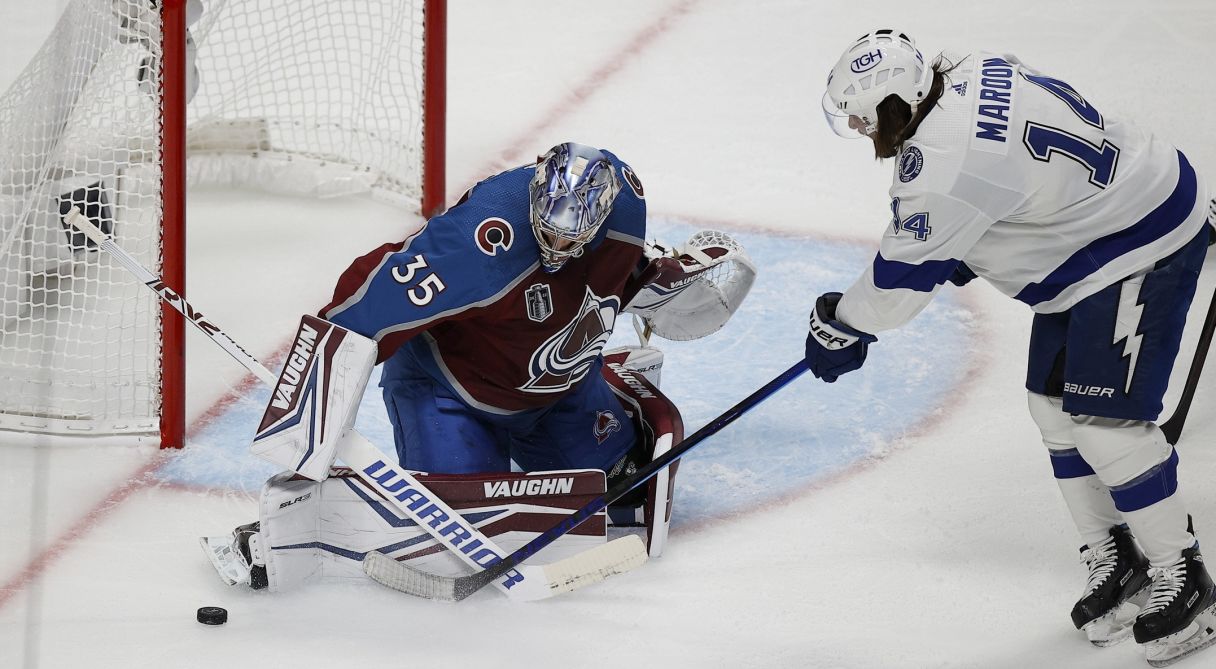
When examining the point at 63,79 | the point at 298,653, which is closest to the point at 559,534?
the point at 298,653

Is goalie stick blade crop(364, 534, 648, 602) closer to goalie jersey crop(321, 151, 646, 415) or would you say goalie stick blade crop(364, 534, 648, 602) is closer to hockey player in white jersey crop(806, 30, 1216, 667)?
goalie jersey crop(321, 151, 646, 415)

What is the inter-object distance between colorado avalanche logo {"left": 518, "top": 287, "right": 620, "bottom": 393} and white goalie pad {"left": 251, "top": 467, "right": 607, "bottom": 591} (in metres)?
0.19

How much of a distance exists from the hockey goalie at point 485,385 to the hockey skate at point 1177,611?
95 centimetres

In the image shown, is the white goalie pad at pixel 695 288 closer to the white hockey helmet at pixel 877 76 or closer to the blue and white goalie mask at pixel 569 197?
the blue and white goalie mask at pixel 569 197

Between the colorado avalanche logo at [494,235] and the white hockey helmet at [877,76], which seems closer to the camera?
the white hockey helmet at [877,76]

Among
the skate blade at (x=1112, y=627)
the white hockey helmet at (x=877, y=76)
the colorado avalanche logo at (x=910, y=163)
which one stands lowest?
the skate blade at (x=1112, y=627)

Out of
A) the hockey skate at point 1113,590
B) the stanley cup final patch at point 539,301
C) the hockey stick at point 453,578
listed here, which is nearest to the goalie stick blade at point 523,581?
the hockey stick at point 453,578

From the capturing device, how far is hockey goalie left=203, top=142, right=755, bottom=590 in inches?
111

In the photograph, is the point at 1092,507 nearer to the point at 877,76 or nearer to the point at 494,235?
the point at 877,76

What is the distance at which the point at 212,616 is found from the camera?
9.39ft

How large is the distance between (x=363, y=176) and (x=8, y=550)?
2.00 metres

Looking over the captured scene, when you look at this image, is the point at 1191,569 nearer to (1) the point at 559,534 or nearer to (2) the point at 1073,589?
(2) the point at 1073,589

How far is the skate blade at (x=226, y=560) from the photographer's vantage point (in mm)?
2979

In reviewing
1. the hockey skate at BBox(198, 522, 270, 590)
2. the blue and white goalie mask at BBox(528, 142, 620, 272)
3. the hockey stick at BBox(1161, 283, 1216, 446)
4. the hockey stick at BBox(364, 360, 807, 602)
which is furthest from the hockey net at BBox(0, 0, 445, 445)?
the hockey stick at BBox(1161, 283, 1216, 446)
